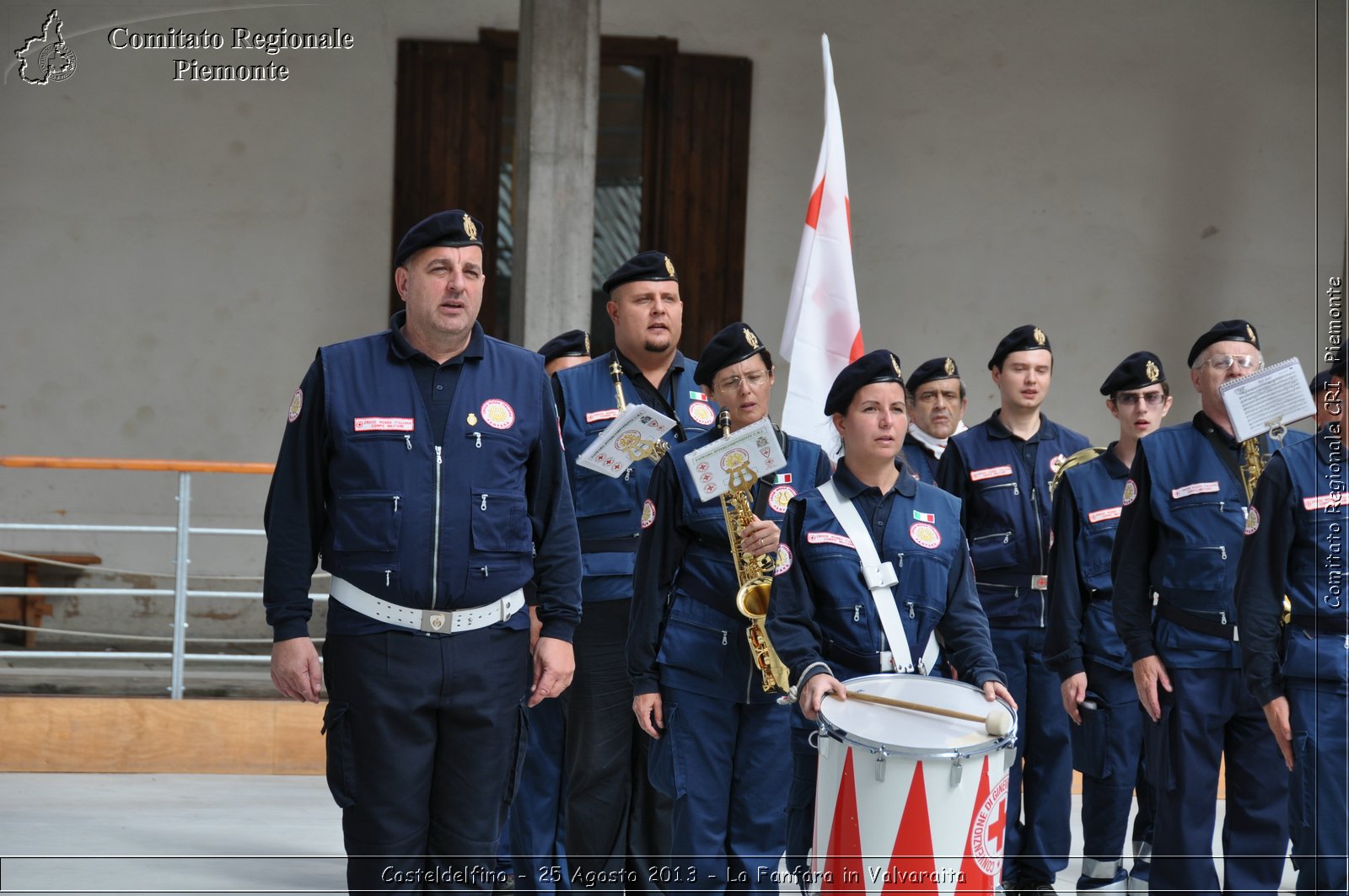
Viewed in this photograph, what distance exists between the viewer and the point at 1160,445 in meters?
5.14

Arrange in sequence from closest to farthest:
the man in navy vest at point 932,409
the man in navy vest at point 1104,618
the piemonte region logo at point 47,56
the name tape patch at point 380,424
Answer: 1. the name tape patch at point 380,424
2. the man in navy vest at point 1104,618
3. the man in navy vest at point 932,409
4. the piemonte region logo at point 47,56

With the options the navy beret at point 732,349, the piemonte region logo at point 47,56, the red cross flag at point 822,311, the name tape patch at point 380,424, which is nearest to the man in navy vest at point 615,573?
the navy beret at point 732,349

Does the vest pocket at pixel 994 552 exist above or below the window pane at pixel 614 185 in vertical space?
below

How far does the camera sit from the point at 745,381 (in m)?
4.95

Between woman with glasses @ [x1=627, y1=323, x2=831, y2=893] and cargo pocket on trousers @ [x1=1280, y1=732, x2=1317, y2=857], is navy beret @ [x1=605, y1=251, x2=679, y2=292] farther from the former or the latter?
cargo pocket on trousers @ [x1=1280, y1=732, x2=1317, y2=857]

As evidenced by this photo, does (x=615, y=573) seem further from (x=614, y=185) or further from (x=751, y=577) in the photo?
(x=614, y=185)

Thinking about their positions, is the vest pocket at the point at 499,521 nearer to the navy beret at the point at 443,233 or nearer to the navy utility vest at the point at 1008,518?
the navy beret at the point at 443,233

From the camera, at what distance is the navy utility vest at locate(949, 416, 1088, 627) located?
19.8ft

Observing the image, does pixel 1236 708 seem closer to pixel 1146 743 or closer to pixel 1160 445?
pixel 1146 743

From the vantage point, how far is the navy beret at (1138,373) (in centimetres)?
593

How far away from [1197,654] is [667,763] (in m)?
1.71

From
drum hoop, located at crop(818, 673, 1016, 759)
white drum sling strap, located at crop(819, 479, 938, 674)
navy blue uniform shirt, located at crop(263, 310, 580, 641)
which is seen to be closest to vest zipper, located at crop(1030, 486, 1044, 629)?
white drum sling strap, located at crop(819, 479, 938, 674)

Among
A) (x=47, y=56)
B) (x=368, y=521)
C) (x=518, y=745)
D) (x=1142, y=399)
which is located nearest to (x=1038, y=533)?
(x=1142, y=399)

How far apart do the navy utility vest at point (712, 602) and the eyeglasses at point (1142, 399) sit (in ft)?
5.49
